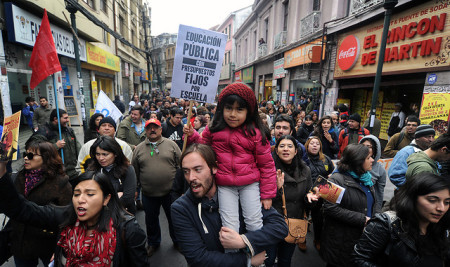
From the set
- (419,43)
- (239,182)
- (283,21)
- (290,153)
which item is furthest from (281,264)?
(283,21)

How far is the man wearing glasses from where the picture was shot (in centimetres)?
438

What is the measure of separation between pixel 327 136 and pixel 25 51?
1025 cm

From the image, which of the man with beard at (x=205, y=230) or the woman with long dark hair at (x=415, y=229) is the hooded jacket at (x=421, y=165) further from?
the man with beard at (x=205, y=230)

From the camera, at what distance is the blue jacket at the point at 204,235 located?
1498 millimetres

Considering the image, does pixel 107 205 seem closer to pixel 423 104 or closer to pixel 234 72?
pixel 423 104

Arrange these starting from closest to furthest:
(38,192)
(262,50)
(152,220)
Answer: (38,192)
(152,220)
(262,50)

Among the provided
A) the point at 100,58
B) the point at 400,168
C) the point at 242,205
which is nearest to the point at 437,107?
the point at 400,168

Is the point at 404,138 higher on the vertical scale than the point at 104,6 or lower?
lower

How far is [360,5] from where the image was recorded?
30.2ft

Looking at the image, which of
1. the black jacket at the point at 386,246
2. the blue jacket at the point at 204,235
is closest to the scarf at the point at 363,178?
the black jacket at the point at 386,246

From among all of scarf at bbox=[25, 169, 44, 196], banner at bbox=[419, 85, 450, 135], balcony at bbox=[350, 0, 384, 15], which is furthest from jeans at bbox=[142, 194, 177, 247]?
balcony at bbox=[350, 0, 384, 15]

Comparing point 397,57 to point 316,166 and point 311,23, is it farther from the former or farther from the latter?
point 316,166

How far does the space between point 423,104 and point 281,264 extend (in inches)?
285

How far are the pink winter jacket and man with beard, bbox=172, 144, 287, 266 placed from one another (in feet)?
0.64
